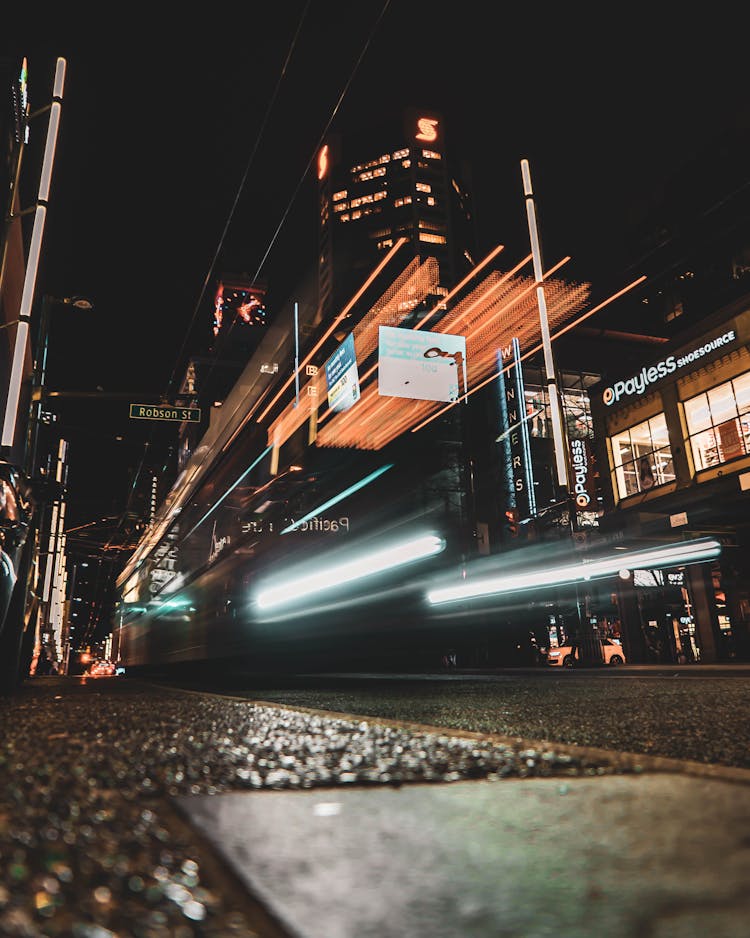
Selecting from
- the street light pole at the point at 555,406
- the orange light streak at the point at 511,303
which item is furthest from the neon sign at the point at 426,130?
the street light pole at the point at 555,406

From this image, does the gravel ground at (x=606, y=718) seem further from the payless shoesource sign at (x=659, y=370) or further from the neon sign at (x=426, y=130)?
the neon sign at (x=426, y=130)

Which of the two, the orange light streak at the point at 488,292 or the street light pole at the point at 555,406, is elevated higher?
the orange light streak at the point at 488,292

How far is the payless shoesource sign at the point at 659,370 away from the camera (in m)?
17.2

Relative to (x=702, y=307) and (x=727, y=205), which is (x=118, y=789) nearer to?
(x=702, y=307)

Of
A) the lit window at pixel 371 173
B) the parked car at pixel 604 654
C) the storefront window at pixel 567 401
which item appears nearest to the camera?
the parked car at pixel 604 654

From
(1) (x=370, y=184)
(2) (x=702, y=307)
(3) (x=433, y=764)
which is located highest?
(1) (x=370, y=184)

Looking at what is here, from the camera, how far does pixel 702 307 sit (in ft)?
62.0

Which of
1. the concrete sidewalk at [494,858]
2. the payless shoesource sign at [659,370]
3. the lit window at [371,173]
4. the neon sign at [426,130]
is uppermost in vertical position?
the neon sign at [426,130]

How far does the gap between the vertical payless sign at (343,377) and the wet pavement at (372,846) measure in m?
21.1

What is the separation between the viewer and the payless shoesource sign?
17.2 meters

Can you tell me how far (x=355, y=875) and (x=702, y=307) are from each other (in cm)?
2170

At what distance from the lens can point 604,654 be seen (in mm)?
22109

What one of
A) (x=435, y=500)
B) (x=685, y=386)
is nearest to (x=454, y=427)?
(x=685, y=386)

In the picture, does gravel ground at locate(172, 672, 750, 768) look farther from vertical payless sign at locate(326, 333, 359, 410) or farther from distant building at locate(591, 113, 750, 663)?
vertical payless sign at locate(326, 333, 359, 410)
